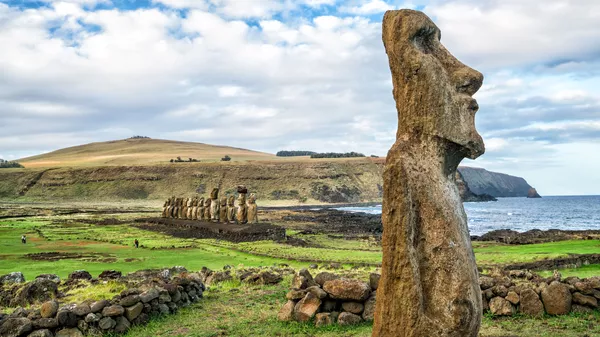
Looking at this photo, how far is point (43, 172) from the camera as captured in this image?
140 meters

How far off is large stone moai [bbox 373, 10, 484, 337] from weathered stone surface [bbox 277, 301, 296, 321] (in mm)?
4774

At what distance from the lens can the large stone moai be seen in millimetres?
5957

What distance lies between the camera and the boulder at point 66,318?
1030 centimetres

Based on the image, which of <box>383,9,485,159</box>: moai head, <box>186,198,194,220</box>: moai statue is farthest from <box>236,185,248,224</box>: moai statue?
<box>383,9,485,159</box>: moai head

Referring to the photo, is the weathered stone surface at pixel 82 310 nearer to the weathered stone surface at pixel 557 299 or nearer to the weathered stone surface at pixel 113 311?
the weathered stone surface at pixel 113 311

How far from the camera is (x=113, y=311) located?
10.8 meters

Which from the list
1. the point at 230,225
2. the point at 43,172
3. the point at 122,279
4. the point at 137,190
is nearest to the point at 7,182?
the point at 43,172

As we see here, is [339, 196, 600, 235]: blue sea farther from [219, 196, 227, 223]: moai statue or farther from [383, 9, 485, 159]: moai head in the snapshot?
[383, 9, 485, 159]: moai head

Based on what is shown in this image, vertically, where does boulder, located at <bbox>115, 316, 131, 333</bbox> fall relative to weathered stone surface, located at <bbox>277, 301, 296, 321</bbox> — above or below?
below

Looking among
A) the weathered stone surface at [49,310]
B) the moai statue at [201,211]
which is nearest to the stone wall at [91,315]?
the weathered stone surface at [49,310]

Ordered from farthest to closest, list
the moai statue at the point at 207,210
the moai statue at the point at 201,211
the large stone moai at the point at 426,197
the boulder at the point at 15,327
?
1. the moai statue at the point at 201,211
2. the moai statue at the point at 207,210
3. the boulder at the point at 15,327
4. the large stone moai at the point at 426,197

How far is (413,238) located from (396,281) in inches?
20.9

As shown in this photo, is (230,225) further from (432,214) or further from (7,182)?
(7,182)

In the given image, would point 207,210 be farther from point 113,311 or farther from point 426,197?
point 426,197
